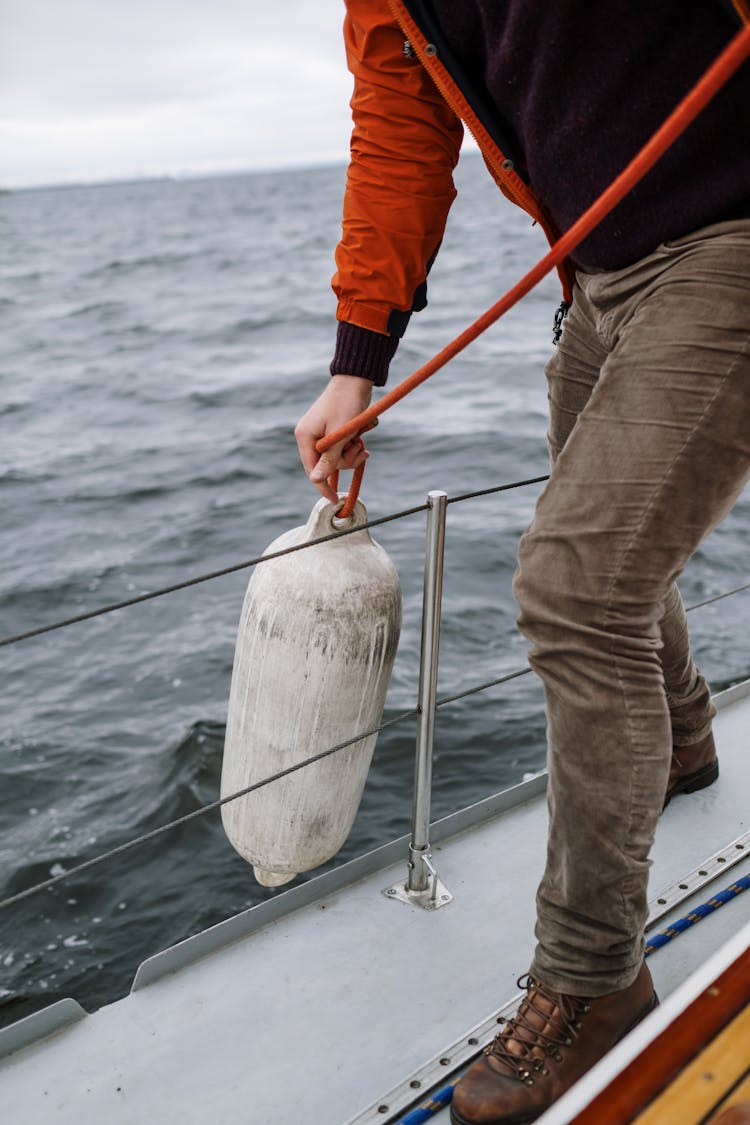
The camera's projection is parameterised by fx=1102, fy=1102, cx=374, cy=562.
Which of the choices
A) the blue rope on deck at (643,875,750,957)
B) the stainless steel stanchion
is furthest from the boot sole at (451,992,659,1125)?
the stainless steel stanchion

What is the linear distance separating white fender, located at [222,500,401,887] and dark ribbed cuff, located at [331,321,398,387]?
0.80 ft

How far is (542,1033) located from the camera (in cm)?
153

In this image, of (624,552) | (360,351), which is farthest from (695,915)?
(360,351)

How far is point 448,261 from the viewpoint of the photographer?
25.4 meters

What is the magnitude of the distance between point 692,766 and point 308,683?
912 mm

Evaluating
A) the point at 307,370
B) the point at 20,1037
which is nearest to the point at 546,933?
the point at 20,1037

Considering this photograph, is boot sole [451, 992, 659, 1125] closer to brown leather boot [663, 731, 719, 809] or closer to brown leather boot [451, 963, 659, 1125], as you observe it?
brown leather boot [451, 963, 659, 1125]

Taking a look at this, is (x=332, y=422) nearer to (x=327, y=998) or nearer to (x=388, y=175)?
(x=388, y=175)

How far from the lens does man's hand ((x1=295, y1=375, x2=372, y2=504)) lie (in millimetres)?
1778

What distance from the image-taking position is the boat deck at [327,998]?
5.40 feet

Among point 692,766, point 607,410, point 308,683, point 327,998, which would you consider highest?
point 607,410

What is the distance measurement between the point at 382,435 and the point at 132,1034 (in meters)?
8.61

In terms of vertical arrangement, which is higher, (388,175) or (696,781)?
(388,175)

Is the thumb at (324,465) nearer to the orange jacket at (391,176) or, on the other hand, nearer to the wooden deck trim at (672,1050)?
the orange jacket at (391,176)
